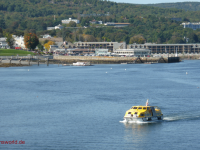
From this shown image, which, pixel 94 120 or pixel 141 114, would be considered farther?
pixel 94 120

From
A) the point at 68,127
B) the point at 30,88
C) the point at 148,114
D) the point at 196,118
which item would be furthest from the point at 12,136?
the point at 30,88

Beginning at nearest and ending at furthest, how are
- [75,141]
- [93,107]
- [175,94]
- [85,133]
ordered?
[75,141] → [85,133] → [93,107] → [175,94]

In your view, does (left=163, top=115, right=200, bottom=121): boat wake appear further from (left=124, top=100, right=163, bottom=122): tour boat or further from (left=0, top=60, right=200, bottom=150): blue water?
(left=124, top=100, right=163, bottom=122): tour boat

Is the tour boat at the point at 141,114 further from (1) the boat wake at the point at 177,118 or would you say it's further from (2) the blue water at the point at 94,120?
(1) the boat wake at the point at 177,118

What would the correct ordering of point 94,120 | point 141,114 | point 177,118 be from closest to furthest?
point 141,114, point 94,120, point 177,118

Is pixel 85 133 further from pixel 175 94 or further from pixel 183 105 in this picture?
pixel 175 94

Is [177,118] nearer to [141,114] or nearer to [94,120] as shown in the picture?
[141,114]

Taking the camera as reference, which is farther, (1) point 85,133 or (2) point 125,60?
(2) point 125,60

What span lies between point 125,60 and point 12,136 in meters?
156

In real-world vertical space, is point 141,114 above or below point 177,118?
above

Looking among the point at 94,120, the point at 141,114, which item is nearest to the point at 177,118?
the point at 141,114

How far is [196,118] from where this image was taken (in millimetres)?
51938

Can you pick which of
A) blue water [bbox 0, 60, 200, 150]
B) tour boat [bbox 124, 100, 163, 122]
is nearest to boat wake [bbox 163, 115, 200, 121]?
blue water [bbox 0, 60, 200, 150]

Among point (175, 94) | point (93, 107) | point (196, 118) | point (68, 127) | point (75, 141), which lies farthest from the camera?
point (175, 94)
